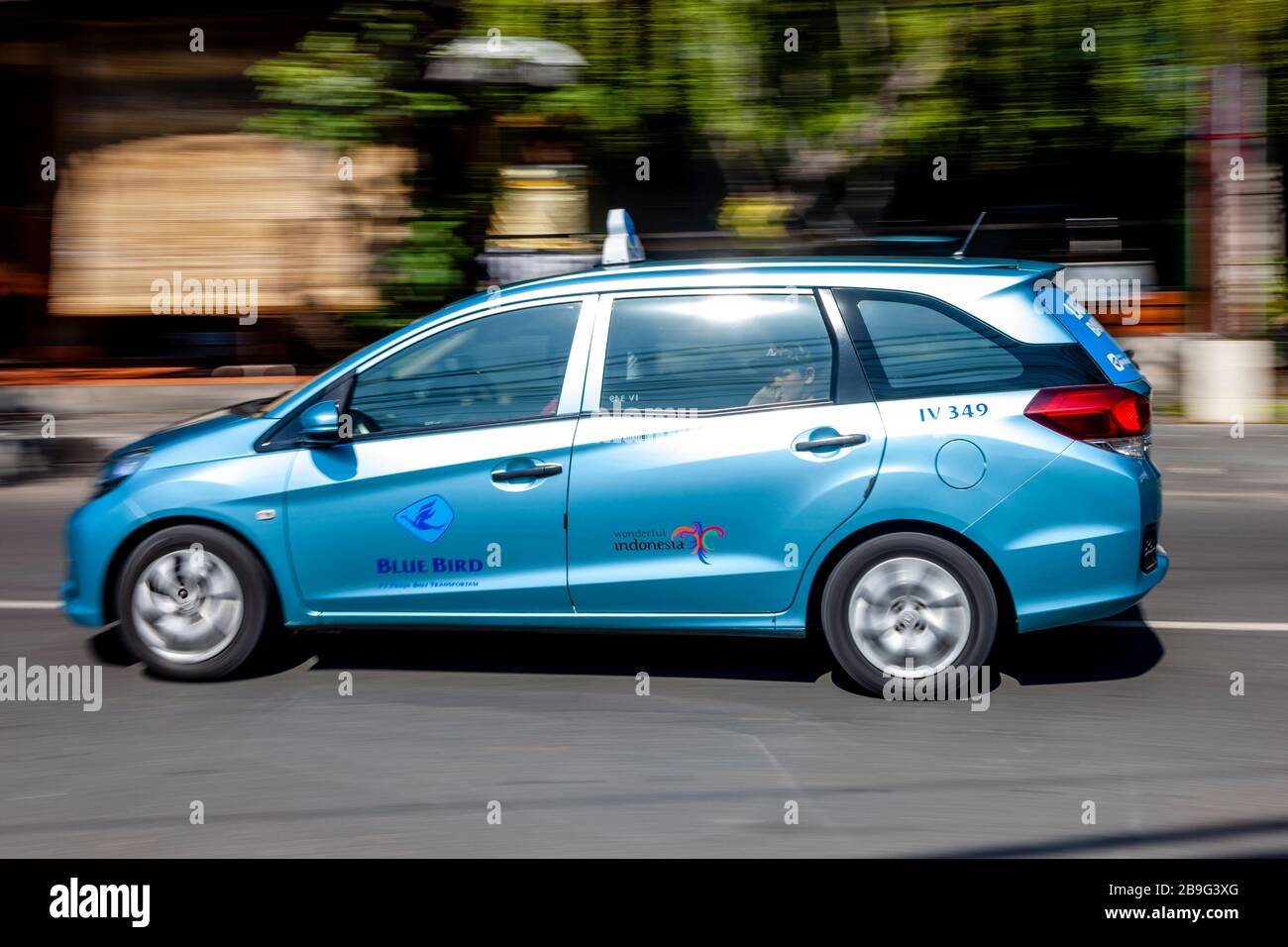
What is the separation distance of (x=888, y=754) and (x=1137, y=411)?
5.46 feet

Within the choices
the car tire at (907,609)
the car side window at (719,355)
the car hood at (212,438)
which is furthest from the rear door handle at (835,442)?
the car hood at (212,438)

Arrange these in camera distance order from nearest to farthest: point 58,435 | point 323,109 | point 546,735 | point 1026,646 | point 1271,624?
1. point 546,735
2. point 1026,646
3. point 1271,624
4. point 58,435
5. point 323,109

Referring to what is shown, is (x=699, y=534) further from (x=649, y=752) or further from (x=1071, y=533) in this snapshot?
(x=1071, y=533)

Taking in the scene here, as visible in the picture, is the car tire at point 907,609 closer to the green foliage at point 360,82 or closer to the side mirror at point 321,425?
the side mirror at point 321,425

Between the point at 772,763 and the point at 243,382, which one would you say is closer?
the point at 772,763

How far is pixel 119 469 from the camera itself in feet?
19.7

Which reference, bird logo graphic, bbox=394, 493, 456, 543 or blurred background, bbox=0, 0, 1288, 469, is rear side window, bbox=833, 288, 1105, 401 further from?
blurred background, bbox=0, 0, 1288, 469

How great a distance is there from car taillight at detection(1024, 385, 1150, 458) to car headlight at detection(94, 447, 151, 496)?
11.6ft

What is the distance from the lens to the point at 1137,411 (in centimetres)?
557

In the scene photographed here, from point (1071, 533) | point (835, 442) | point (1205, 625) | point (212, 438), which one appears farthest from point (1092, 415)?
point (212, 438)

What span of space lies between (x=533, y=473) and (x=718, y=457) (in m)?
0.72

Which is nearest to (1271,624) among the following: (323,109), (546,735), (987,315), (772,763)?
(987,315)

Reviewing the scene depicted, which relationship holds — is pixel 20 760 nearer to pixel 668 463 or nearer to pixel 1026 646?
pixel 668 463

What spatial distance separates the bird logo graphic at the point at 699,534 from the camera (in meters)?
5.62
